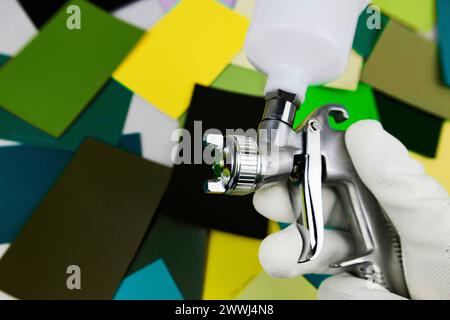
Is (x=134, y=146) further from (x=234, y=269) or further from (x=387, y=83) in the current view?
(x=387, y=83)

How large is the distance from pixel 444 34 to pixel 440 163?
30 centimetres

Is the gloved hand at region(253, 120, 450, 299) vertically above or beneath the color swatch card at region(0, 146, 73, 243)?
above

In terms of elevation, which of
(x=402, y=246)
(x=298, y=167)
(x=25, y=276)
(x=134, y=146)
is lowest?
(x=25, y=276)

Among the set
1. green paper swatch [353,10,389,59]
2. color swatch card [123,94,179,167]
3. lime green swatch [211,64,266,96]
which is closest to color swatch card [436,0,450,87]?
green paper swatch [353,10,389,59]

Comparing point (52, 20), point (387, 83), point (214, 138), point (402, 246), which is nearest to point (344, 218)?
point (402, 246)

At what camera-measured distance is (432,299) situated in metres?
0.48

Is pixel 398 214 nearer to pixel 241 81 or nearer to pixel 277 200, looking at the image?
pixel 277 200

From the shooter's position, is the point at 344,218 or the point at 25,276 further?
the point at 25,276

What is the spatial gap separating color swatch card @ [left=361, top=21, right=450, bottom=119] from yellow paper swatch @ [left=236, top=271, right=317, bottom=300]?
1.51 feet

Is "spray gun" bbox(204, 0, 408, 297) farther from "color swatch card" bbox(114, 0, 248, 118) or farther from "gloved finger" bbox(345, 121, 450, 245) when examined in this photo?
"color swatch card" bbox(114, 0, 248, 118)

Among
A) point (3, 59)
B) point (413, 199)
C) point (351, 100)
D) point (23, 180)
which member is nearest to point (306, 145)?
point (413, 199)

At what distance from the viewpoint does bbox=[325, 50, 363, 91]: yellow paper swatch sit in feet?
2.83

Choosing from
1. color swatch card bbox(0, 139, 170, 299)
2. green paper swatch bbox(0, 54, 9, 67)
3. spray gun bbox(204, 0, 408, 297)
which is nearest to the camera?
spray gun bbox(204, 0, 408, 297)
